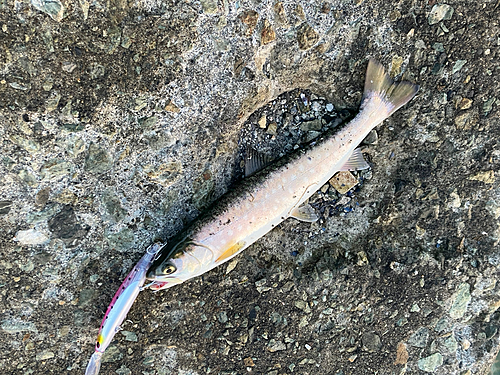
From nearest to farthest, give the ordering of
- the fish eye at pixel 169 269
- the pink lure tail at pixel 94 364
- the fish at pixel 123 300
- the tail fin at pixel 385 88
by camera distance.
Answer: the fish eye at pixel 169 269, the fish at pixel 123 300, the pink lure tail at pixel 94 364, the tail fin at pixel 385 88

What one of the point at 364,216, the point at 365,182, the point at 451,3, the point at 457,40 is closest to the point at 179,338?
the point at 364,216

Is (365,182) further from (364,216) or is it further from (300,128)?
Result: (300,128)

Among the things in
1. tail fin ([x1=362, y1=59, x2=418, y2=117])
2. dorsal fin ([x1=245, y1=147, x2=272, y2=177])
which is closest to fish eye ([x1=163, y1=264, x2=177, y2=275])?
dorsal fin ([x1=245, y1=147, x2=272, y2=177])

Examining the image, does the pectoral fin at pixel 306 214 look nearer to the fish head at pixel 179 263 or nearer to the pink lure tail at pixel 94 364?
the fish head at pixel 179 263

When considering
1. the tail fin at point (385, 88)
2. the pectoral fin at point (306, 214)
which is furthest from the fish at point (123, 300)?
the tail fin at point (385, 88)

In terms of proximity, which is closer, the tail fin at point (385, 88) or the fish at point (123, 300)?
the fish at point (123, 300)

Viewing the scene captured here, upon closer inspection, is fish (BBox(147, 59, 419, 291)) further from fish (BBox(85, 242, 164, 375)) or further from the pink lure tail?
the pink lure tail
